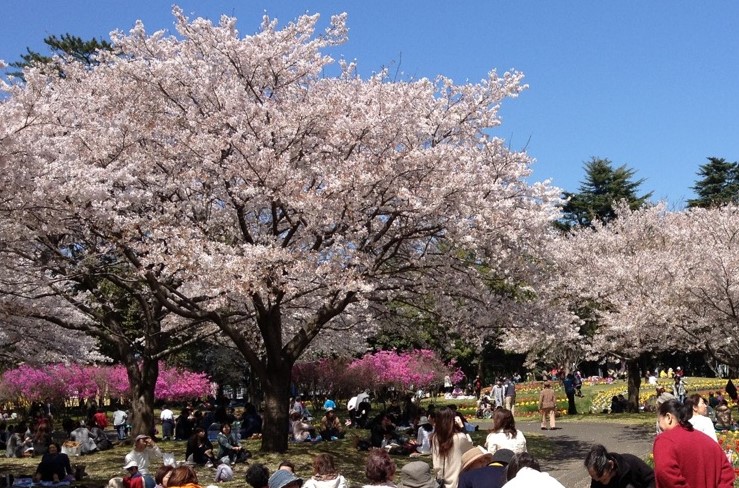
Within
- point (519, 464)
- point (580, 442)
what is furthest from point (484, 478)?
point (580, 442)

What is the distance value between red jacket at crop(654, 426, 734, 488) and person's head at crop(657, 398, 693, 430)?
0.05 m

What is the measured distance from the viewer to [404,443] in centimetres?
1608

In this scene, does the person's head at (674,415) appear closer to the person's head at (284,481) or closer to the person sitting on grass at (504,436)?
the person sitting on grass at (504,436)

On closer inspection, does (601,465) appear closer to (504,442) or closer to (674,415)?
(674,415)

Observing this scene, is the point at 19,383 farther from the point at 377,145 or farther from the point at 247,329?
the point at 377,145

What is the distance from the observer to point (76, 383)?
30.7m

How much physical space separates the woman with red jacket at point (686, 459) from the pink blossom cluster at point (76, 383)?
27525 millimetres

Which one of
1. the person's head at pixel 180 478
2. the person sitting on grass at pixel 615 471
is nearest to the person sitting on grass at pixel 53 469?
the person's head at pixel 180 478

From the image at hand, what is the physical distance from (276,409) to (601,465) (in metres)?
10.7

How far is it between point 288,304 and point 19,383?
18598 mm

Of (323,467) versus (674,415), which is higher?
(674,415)

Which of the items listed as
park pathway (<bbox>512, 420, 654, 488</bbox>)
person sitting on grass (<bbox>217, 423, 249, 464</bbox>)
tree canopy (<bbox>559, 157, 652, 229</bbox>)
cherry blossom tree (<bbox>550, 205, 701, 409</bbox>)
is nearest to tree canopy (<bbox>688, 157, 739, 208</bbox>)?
tree canopy (<bbox>559, 157, 652, 229</bbox>)

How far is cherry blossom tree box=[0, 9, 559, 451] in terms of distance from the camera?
12906 millimetres

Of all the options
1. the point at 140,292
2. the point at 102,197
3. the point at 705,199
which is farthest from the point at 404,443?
the point at 705,199
